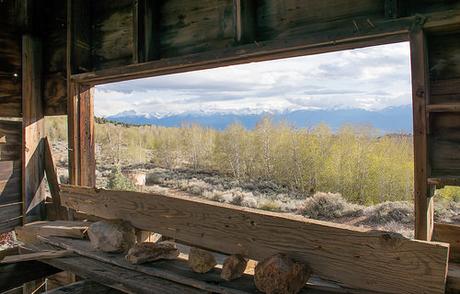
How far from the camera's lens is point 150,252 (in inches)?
86.9

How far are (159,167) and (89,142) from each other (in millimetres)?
26386

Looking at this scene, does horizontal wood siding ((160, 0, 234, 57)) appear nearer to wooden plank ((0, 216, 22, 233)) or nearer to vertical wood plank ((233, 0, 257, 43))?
vertical wood plank ((233, 0, 257, 43))

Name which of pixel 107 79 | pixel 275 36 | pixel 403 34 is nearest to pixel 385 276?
pixel 403 34

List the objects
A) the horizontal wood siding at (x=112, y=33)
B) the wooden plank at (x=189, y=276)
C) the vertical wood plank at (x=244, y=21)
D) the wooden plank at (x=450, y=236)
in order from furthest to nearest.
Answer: the horizontal wood siding at (x=112, y=33), the vertical wood plank at (x=244, y=21), the wooden plank at (x=450, y=236), the wooden plank at (x=189, y=276)

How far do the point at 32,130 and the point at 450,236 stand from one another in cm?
423

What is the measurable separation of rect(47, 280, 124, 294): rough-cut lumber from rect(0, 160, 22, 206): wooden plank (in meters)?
2.56

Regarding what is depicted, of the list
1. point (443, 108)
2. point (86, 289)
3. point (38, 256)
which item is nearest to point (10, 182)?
point (38, 256)

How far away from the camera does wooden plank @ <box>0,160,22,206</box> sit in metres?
4.09

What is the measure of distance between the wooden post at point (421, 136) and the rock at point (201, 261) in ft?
3.99

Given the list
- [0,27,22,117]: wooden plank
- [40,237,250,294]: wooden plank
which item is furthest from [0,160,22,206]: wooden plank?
[40,237,250,294]: wooden plank

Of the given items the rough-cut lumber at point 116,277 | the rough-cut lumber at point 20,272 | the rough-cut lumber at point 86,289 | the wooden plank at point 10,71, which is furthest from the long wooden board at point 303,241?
the wooden plank at point 10,71

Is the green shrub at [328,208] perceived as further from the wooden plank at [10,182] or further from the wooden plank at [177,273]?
the wooden plank at [177,273]

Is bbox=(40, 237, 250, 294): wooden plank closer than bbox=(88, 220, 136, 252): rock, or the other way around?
bbox=(40, 237, 250, 294): wooden plank

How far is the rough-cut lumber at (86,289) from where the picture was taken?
2.05 meters
